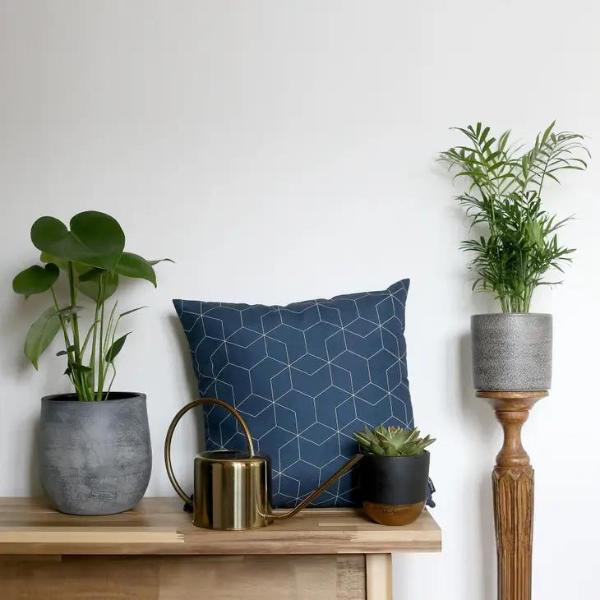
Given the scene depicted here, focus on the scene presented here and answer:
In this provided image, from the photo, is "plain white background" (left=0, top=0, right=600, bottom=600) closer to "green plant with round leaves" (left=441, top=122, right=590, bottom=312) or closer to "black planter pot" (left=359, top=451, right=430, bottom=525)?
"green plant with round leaves" (left=441, top=122, right=590, bottom=312)

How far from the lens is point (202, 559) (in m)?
1.43

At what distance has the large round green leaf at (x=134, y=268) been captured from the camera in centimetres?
151

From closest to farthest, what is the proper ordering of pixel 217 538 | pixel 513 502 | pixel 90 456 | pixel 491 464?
1. pixel 217 538
2. pixel 90 456
3. pixel 513 502
4. pixel 491 464

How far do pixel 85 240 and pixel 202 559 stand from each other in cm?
62

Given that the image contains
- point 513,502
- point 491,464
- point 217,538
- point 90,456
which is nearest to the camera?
point 217,538

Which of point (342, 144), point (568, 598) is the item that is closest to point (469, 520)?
point (568, 598)

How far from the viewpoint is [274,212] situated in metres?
1.84

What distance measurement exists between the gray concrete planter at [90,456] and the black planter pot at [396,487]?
0.48 meters

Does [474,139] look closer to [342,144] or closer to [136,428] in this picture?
[342,144]

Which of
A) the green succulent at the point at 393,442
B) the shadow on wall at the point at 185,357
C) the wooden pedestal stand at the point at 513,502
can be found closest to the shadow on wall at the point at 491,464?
the wooden pedestal stand at the point at 513,502

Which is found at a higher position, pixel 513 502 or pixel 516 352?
pixel 516 352

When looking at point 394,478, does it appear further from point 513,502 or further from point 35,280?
point 35,280

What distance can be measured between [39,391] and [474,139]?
3.77ft

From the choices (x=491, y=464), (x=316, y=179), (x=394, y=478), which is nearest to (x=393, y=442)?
(x=394, y=478)
